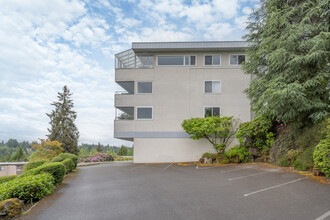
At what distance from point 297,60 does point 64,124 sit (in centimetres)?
3231

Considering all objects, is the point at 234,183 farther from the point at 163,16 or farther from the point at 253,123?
the point at 163,16

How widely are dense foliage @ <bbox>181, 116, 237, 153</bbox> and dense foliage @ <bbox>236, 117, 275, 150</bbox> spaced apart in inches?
73.3

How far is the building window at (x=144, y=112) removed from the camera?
19234 mm

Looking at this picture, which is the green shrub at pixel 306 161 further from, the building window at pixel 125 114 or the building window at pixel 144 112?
the building window at pixel 125 114

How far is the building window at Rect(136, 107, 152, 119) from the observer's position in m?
19.2

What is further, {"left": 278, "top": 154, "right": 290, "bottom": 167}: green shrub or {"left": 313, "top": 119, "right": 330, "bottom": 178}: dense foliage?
{"left": 278, "top": 154, "right": 290, "bottom": 167}: green shrub

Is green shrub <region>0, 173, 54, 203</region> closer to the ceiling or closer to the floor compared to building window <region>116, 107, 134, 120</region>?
closer to the floor

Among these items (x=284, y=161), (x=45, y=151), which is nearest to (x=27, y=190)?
(x=284, y=161)

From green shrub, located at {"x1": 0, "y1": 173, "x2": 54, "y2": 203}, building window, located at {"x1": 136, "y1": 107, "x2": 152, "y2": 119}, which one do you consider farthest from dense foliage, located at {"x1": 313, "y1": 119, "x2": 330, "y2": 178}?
building window, located at {"x1": 136, "y1": 107, "x2": 152, "y2": 119}

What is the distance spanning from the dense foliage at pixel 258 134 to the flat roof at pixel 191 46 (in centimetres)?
709

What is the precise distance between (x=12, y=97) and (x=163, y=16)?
19.6 m

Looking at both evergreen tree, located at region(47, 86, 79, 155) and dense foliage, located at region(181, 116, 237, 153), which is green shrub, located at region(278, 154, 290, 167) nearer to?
dense foliage, located at region(181, 116, 237, 153)

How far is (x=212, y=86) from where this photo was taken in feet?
64.1

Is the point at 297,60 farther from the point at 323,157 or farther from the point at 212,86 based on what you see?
the point at 212,86
